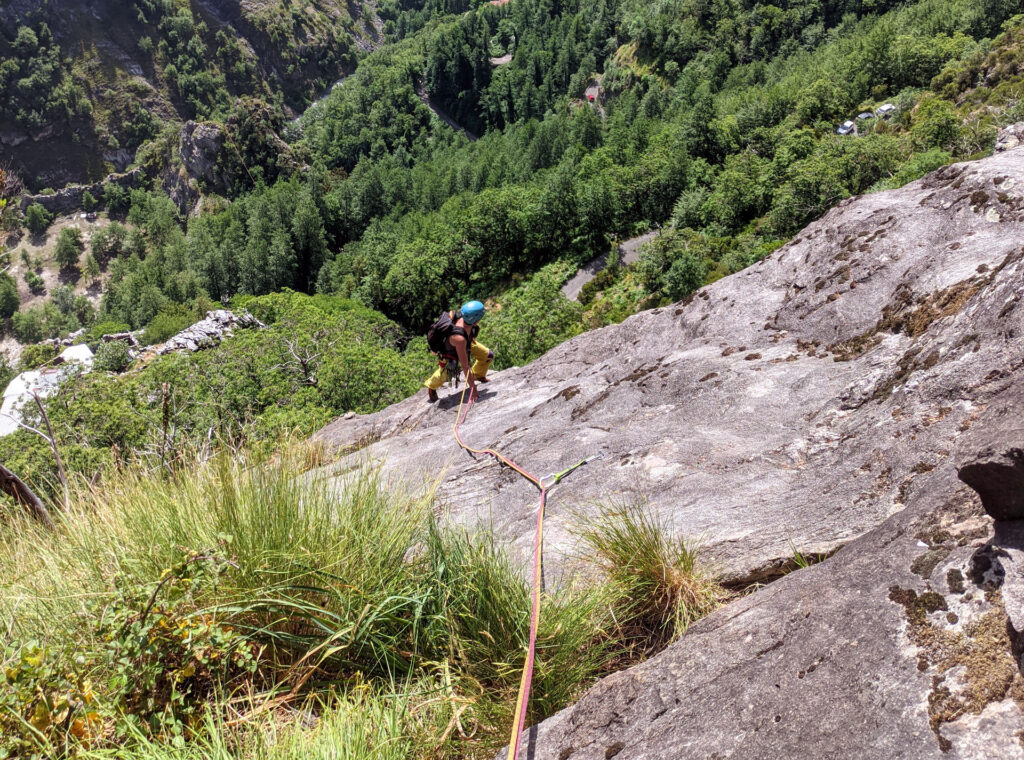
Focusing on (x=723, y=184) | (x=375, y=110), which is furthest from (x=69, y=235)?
(x=723, y=184)

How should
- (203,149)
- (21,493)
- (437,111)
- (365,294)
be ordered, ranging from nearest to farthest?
(21,493) → (365,294) → (203,149) → (437,111)

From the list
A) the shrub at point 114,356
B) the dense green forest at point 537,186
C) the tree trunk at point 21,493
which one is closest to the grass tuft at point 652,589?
the dense green forest at point 537,186

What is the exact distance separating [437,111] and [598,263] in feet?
390

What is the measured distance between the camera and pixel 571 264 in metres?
62.2

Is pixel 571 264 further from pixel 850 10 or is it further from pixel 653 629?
pixel 850 10

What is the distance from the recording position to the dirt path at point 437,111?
505 ft

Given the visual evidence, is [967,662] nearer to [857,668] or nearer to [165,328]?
[857,668]

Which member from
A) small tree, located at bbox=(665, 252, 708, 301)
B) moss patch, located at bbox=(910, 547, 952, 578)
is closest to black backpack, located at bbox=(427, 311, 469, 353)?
moss patch, located at bbox=(910, 547, 952, 578)

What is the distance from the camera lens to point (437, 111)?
158375 millimetres

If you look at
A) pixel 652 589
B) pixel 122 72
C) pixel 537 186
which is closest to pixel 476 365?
pixel 652 589

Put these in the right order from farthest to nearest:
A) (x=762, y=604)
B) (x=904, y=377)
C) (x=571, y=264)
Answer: (x=571, y=264) → (x=904, y=377) → (x=762, y=604)

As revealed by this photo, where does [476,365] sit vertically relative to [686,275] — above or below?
above

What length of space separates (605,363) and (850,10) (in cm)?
13173

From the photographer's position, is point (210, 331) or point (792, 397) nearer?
point (792, 397)
